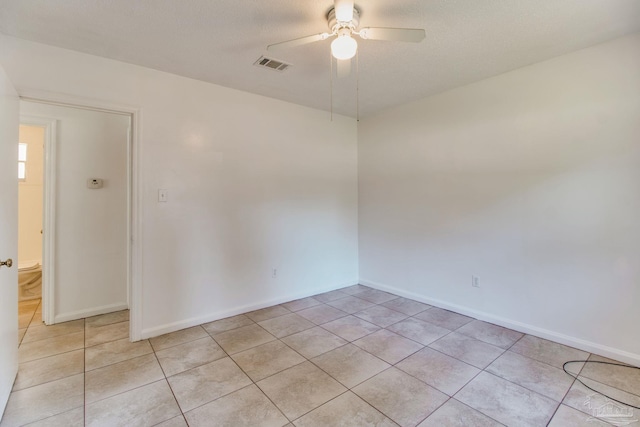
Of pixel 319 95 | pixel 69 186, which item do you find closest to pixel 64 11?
pixel 69 186

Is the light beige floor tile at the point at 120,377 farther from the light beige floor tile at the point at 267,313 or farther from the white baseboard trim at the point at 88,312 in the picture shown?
the white baseboard trim at the point at 88,312

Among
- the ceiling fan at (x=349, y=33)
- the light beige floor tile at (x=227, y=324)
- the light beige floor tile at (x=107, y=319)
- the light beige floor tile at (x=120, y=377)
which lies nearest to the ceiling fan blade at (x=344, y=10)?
the ceiling fan at (x=349, y=33)

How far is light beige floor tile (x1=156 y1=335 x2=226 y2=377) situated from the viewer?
225cm

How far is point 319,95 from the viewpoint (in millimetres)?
3385

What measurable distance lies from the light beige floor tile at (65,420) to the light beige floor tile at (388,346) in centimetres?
193

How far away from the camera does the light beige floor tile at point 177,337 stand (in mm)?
2583

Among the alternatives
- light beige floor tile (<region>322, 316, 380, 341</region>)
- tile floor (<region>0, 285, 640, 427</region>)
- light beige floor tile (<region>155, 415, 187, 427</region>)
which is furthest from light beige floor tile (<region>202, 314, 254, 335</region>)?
light beige floor tile (<region>155, 415, 187, 427</region>)

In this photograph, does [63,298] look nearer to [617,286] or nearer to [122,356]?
[122,356]

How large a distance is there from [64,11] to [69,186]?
6.22ft

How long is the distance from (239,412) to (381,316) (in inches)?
72.6

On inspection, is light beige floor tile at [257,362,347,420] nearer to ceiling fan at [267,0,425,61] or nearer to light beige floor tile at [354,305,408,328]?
light beige floor tile at [354,305,408,328]

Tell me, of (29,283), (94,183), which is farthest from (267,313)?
(29,283)

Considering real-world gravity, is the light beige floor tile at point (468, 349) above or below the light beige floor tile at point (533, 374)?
above

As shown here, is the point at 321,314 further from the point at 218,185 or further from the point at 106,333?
the point at 106,333
